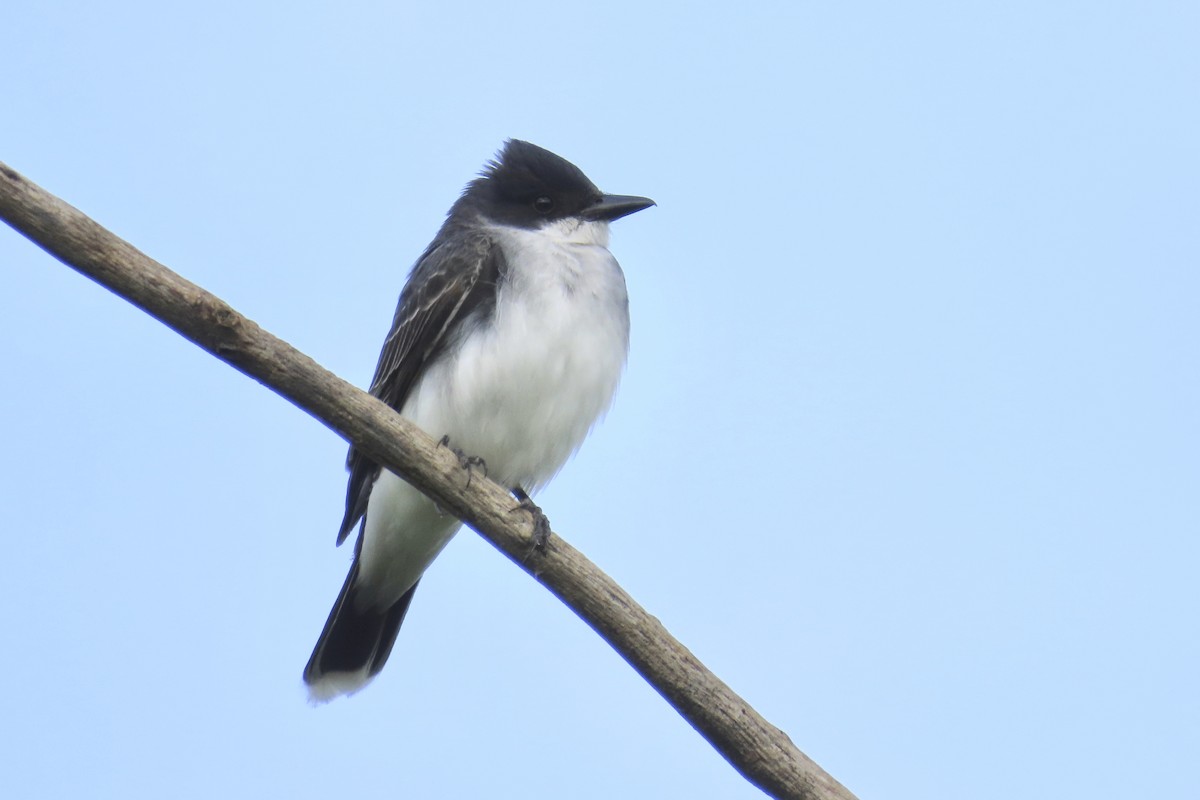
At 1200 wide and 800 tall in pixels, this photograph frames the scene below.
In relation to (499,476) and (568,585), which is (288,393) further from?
(499,476)

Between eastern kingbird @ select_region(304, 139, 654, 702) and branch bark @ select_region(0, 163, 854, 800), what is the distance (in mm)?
1127

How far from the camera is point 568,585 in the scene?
5.63 meters

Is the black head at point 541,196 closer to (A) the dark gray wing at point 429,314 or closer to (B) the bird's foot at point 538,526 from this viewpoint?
(A) the dark gray wing at point 429,314

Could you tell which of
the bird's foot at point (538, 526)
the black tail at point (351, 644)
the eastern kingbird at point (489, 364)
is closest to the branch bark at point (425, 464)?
the bird's foot at point (538, 526)

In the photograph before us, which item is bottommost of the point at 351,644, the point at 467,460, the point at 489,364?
the point at 351,644

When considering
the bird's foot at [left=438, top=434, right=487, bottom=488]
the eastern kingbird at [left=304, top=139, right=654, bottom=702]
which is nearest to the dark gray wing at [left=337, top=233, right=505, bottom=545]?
the eastern kingbird at [left=304, top=139, right=654, bottom=702]

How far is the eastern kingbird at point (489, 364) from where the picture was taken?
705 cm

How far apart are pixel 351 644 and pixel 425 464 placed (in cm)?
264

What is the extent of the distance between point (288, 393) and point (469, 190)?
11.5ft

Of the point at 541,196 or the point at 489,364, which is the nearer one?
the point at 489,364

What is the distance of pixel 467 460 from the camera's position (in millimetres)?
5977

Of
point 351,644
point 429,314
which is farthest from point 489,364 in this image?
point 351,644

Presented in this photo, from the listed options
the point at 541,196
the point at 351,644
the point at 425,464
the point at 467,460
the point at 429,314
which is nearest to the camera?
the point at 425,464

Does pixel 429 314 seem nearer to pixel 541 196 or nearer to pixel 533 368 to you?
pixel 533 368
